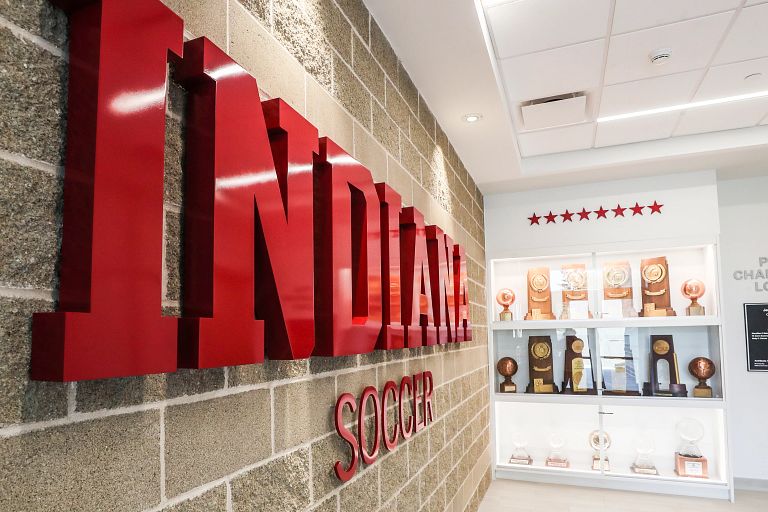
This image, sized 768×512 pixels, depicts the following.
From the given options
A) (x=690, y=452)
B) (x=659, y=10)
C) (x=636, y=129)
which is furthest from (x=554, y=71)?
(x=690, y=452)

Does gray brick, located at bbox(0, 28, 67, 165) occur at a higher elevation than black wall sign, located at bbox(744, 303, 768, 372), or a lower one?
higher

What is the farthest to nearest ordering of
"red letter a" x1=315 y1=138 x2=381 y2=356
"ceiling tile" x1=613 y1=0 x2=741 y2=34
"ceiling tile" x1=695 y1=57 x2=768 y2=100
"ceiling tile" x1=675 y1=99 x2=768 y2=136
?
1. "ceiling tile" x1=675 y1=99 x2=768 y2=136
2. "ceiling tile" x1=695 y1=57 x2=768 y2=100
3. "ceiling tile" x1=613 y1=0 x2=741 y2=34
4. "red letter a" x1=315 y1=138 x2=381 y2=356

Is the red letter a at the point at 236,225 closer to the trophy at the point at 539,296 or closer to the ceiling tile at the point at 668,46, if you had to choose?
the ceiling tile at the point at 668,46

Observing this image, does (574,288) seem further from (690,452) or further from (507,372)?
(690,452)

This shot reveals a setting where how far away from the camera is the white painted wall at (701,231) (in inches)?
164

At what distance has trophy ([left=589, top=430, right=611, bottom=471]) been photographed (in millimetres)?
4172

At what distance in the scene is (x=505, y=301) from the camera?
15.0ft

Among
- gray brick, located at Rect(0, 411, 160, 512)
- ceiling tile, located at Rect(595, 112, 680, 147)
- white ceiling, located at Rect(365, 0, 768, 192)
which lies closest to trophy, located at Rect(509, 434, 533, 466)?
white ceiling, located at Rect(365, 0, 768, 192)

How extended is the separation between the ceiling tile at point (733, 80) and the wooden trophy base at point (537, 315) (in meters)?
2.03

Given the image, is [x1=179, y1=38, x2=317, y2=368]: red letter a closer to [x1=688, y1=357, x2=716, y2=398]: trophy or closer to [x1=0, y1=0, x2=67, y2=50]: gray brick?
[x1=0, y1=0, x2=67, y2=50]: gray brick

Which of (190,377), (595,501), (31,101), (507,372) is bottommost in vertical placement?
(595,501)

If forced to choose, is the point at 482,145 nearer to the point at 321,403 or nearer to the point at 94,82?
the point at 321,403

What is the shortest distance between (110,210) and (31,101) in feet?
0.54

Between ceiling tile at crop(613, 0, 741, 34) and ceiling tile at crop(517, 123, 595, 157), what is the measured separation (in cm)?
121
